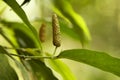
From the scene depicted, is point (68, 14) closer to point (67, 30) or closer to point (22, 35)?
point (67, 30)

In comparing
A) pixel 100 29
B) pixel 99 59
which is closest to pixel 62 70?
pixel 99 59

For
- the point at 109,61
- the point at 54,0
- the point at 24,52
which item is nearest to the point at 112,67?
the point at 109,61

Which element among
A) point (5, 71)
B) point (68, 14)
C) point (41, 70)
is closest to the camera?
point (5, 71)

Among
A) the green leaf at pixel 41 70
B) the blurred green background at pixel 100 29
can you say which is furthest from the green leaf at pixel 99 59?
the blurred green background at pixel 100 29

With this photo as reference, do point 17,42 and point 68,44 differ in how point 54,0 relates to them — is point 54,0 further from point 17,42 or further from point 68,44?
point 68,44

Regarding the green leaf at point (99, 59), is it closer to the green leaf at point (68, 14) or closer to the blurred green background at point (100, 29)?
the green leaf at point (68, 14)

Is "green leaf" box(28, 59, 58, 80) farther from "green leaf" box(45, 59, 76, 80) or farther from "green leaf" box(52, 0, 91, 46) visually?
"green leaf" box(52, 0, 91, 46)

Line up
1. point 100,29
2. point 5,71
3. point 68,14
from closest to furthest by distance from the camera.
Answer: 1. point 5,71
2. point 68,14
3. point 100,29

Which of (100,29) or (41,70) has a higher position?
(41,70)
